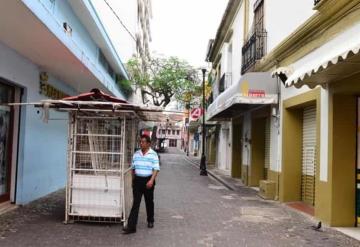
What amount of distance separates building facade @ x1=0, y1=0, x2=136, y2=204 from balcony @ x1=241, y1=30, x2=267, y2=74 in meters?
5.33

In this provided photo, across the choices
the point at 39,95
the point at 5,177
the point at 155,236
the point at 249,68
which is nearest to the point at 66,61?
the point at 39,95

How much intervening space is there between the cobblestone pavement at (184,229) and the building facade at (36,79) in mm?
835

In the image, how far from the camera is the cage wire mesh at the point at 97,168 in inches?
366

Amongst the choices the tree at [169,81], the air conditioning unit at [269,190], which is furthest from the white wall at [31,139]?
the tree at [169,81]

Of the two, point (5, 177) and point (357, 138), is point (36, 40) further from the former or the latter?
point (357, 138)

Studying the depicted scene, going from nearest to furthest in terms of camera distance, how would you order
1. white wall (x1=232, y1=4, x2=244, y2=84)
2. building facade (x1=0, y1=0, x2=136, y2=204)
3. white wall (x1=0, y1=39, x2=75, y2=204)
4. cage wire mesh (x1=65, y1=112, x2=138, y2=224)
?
building facade (x1=0, y1=0, x2=136, y2=204), cage wire mesh (x1=65, y1=112, x2=138, y2=224), white wall (x1=0, y1=39, x2=75, y2=204), white wall (x1=232, y1=4, x2=244, y2=84)

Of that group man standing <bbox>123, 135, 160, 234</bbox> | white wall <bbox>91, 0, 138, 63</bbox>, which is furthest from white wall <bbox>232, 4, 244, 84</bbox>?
man standing <bbox>123, 135, 160, 234</bbox>

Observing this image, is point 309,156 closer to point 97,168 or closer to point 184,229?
point 184,229

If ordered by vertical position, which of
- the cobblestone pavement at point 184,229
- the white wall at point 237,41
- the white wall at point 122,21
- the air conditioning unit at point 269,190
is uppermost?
the white wall at point 122,21

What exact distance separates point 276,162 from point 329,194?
15.2 feet

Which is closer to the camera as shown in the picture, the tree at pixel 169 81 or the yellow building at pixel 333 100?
the yellow building at pixel 333 100

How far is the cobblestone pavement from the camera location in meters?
7.97

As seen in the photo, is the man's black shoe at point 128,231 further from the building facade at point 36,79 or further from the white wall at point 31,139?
the white wall at point 31,139

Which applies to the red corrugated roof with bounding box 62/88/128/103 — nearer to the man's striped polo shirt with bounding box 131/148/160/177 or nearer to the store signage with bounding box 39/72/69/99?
the man's striped polo shirt with bounding box 131/148/160/177
